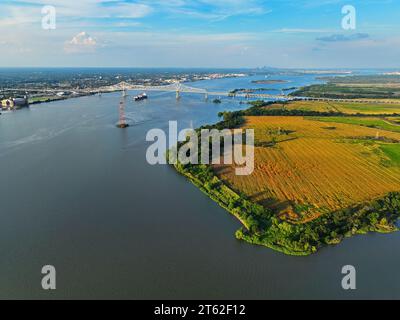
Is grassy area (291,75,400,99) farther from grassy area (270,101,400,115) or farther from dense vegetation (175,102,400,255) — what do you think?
dense vegetation (175,102,400,255)

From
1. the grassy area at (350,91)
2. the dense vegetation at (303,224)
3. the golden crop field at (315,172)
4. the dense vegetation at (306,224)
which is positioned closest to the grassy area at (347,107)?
the grassy area at (350,91)

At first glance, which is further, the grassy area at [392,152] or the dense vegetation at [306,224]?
the grassy area at [392,152]

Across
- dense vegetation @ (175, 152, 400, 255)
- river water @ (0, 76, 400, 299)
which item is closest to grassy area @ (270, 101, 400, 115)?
dense vegetation @ (175, 152, 400, 255)

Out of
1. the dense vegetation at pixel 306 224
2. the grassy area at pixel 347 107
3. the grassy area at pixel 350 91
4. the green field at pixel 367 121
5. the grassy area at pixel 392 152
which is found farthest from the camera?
the grassy area at pixel 350 91

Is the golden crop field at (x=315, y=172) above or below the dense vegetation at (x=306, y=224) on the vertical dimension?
above

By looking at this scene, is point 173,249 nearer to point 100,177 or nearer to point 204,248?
point 204,248

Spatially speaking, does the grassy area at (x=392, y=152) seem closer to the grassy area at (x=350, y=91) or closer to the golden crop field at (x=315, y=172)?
the golden crop field at (x=315, y=172)

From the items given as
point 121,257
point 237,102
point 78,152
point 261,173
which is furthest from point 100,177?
point 237,102
